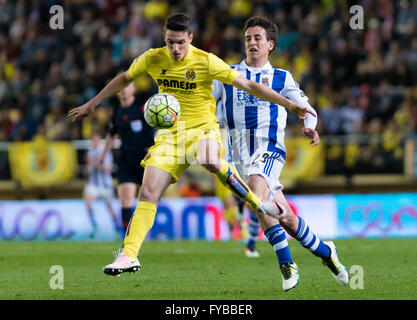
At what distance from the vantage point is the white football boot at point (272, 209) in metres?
6.63

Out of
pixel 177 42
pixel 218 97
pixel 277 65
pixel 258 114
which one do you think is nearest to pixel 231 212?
pixel 277 65

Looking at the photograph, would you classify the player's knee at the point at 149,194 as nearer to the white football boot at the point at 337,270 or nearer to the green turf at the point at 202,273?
the green turf at the point at 202,273

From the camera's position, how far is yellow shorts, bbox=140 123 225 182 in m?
6.74

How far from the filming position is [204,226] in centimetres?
1487

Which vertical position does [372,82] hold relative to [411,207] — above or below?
above

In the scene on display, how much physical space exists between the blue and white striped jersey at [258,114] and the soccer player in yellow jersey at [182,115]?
0.65m

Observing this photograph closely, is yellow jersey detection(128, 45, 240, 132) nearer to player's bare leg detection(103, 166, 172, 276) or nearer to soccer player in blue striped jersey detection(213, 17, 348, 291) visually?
player's bare leg detection(103, 166, 172, 276)

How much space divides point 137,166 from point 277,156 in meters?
3.73

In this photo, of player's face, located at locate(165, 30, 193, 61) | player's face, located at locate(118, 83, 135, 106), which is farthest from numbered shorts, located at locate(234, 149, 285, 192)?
player's face, located at locate(118, 83, 135, 106)

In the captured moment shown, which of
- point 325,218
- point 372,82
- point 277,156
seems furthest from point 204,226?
point 277,156

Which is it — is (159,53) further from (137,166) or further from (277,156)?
(137,166)

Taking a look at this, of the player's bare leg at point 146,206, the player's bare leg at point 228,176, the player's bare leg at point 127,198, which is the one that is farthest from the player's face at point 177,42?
the player's bare leg at point 127,198

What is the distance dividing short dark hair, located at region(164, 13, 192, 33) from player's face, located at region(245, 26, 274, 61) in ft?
3.33

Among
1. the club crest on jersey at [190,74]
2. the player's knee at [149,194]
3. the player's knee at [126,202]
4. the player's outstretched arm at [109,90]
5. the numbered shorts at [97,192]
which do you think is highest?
the club crest on jersey at [190,74]
